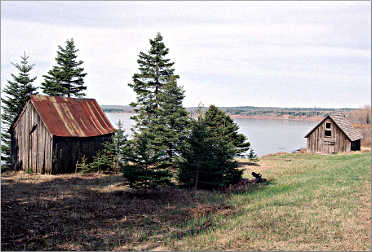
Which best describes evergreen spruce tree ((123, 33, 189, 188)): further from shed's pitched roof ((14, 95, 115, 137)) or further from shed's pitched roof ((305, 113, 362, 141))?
shed's pitched roof ((305, 113, 362, 141))

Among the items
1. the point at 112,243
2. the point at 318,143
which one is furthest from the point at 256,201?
the point at 318,143

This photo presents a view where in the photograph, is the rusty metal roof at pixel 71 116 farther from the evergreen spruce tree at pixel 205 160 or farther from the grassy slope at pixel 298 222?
the grassy slope at pixel 298 222

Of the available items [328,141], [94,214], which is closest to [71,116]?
[94,214]

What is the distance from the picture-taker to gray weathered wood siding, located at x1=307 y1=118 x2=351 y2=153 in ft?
147

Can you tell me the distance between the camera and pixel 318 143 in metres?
46.6

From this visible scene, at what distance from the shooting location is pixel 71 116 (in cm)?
2600

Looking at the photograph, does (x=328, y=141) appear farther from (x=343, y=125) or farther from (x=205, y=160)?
(x=205, y=160)

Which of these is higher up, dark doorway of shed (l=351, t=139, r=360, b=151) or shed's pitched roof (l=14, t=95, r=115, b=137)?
shed's pitched roof (l=14, t=95, r=115, b=137)

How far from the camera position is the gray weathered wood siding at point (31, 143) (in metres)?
23.6

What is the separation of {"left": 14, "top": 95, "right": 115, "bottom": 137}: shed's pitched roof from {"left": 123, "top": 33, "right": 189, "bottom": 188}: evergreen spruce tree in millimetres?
3254

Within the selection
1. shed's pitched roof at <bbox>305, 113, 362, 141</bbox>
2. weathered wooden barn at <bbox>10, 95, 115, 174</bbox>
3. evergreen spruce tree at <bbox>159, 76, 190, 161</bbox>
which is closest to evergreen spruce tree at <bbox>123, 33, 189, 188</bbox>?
evergreen spruce tree at <bbox>159, 76, 190, 161</bbox>

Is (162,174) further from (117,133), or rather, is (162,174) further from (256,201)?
(117,133)

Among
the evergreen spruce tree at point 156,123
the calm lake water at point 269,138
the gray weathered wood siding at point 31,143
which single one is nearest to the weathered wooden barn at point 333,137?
the calm lake water at point 269,138

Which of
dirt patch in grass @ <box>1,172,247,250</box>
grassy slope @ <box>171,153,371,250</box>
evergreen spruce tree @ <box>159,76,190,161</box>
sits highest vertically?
evergreen spruce tree @ <box>159,76,190,161</box>
